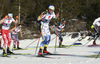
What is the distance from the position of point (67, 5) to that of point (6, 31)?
20822mm

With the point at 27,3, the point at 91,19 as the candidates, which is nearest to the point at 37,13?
the point at 27,3

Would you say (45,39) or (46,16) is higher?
(46,16)

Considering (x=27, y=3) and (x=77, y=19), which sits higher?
(x=27, y=3)

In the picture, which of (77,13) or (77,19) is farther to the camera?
(77,19)

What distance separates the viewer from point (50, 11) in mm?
7023

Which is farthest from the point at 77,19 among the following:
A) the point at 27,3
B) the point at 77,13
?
the point at 27,3

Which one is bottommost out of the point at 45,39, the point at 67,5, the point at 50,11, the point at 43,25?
the point at 45,39

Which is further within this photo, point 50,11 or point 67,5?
point 67,5

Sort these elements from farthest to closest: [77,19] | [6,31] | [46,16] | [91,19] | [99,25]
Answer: [77,19], [91,19], [99,25], [6,31], [46,16]

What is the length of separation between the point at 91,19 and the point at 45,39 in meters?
20.3

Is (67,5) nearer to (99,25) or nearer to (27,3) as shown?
(27,3)

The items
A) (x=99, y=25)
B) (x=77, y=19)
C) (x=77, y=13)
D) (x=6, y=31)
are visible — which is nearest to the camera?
(x=6, y=31)

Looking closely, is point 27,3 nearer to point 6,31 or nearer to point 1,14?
point 1,14

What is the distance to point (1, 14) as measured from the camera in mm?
27375
